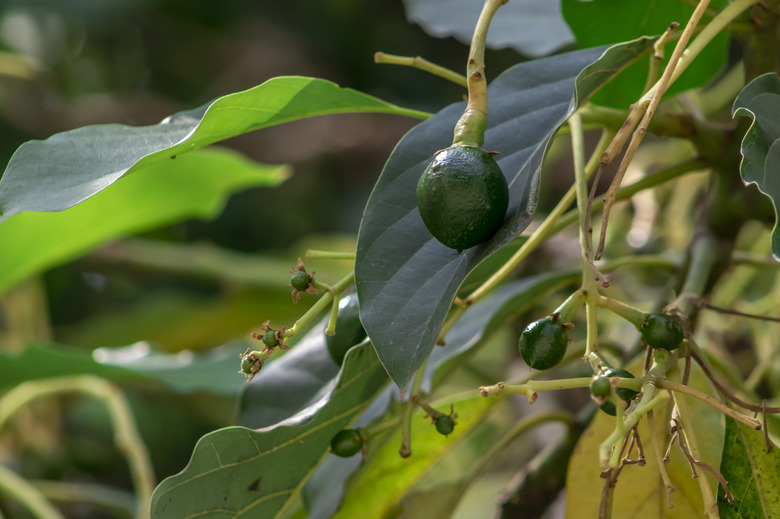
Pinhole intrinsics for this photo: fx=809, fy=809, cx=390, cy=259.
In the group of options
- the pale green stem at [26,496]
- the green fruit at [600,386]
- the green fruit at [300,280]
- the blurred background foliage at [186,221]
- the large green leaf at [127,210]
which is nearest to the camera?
the green fruit at [600,386]

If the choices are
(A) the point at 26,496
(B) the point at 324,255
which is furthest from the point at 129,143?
(A) the point at 26,496

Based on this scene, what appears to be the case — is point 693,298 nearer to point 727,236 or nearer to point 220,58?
point 727,236

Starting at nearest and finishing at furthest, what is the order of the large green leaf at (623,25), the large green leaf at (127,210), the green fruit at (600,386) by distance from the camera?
the green fruit at (600,386), the large green leaf at (623,25), the large green leaf at (127,210)

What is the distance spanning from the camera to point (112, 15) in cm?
208

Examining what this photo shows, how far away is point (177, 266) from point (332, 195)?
75cm

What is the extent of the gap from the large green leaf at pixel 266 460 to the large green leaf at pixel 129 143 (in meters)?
0.17

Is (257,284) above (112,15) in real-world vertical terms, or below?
below

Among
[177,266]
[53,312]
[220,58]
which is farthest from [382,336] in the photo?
[220,58]

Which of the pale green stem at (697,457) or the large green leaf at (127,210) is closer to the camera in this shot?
the pale green stem at (697,457)

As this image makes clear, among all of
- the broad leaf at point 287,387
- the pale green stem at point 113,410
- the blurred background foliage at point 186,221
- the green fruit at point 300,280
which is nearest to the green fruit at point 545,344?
the green fruit at point 300,280

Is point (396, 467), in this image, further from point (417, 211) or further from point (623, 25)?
point (623, 25)

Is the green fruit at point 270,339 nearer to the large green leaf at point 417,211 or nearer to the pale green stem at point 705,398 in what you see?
the large green leaf at point 417,211

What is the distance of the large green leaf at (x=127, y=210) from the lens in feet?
3.27

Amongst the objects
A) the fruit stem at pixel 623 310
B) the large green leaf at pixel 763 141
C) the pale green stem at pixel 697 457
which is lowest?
the pale green stem at pixel 697 457
